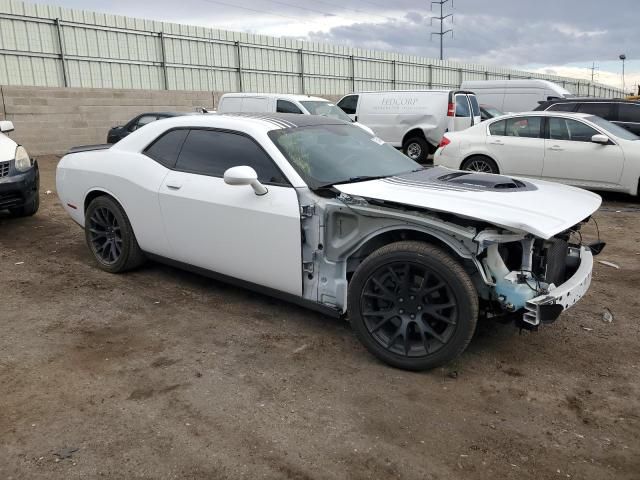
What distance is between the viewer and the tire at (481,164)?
9.59 metres

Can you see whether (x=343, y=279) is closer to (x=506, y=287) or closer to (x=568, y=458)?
(x=506, y=287)

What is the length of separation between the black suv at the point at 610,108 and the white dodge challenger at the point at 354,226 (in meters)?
8.13

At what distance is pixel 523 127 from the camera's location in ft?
30.7

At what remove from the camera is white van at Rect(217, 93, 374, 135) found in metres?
12.8

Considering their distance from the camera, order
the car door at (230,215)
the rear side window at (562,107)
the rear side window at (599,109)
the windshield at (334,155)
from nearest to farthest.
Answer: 1. the car door at (230,215)
2. the windshield at (334,155)
3. the rear side window at (599,109)
4. the rear side window at (562,107)

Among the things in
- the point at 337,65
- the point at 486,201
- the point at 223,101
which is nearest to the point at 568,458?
the point at 486,201

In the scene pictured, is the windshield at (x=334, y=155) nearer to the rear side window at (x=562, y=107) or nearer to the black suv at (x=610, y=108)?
the rear side window at (x=562, y=107)

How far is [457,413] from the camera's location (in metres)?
3.01

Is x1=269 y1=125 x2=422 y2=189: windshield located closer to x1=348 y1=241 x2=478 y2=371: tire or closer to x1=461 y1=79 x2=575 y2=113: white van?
x1=348 y1=241 x2=478 y2=371: tire

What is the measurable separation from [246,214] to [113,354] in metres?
1.30

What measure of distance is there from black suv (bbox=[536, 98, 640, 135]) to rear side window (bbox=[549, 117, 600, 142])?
2.65 m

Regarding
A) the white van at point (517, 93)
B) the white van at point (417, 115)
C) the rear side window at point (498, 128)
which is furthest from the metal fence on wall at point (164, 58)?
the rear side window at point (498, 128)

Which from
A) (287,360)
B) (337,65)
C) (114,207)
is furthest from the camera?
(337,65)

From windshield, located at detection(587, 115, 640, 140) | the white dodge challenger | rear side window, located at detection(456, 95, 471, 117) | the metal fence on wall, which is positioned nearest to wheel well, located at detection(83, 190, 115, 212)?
the white dodge challenger
